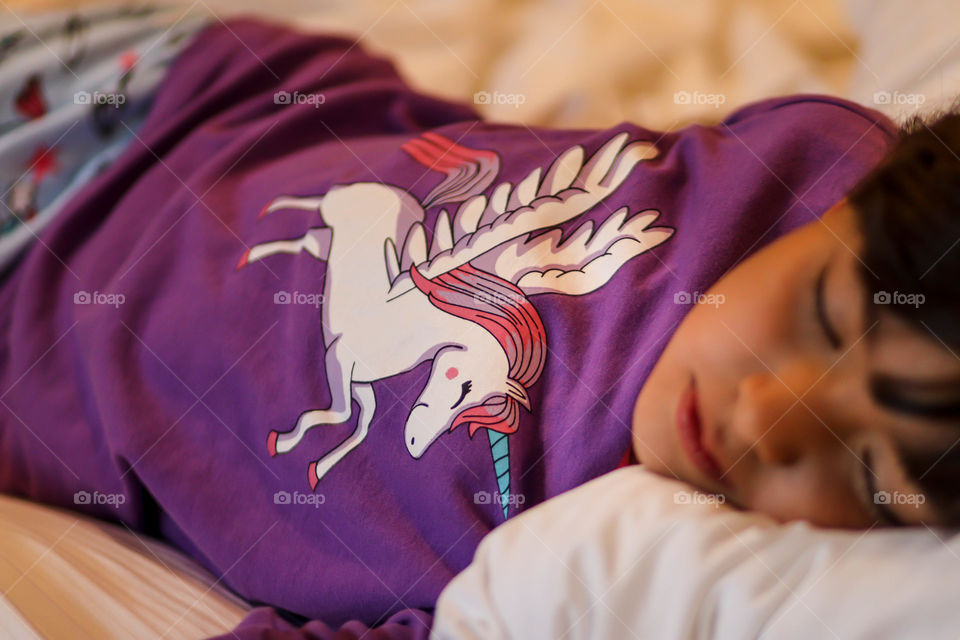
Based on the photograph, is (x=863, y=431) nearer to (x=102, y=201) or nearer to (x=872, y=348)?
(x=872, y=348)

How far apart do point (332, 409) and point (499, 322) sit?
16 cm

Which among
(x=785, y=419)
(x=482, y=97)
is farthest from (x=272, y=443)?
(x=482, y=97)

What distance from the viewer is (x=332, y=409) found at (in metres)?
0.65

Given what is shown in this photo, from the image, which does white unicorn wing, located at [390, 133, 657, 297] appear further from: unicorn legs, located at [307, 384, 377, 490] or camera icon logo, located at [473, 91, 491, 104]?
camera icon logo, located at [473, 91, 491, 104]

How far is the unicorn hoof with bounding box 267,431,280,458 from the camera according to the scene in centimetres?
65

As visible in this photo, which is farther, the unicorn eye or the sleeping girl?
the unicorn eye

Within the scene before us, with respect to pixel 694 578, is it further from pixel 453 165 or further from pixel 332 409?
pixel 453 165

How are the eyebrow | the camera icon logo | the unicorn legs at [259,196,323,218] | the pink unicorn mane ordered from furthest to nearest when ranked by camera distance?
1. the camera icon logo
2. the unicorn legs at [259,196,323,218]
3. the pink unicorn mane
4. the eyebrow

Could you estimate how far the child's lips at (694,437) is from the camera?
20.8 inches

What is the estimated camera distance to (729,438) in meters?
0.51

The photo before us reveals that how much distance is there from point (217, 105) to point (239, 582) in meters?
0.51

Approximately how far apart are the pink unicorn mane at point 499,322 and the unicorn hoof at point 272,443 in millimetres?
158

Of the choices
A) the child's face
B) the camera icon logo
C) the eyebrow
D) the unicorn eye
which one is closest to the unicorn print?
the unicorn eye

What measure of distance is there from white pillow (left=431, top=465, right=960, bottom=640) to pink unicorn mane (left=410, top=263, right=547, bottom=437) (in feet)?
0.32
